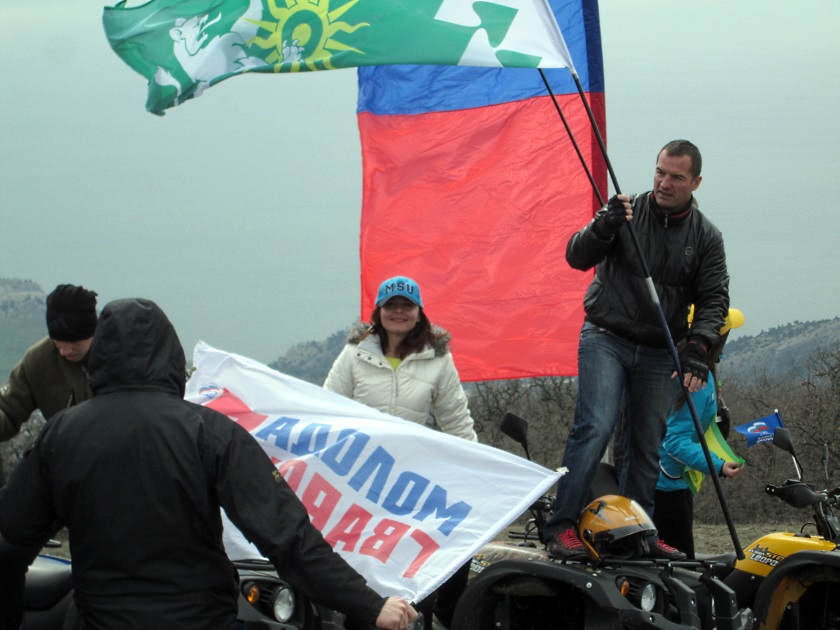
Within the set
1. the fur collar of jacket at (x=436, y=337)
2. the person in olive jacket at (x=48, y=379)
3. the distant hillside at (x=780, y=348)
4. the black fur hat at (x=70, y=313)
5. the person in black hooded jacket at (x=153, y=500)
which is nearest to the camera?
the person in black hooded jacket at (x=153, y=500)

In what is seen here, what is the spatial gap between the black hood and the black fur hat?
2.01 metres

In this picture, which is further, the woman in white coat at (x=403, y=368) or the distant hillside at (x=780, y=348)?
the distant hillside at (x=780, y=348)

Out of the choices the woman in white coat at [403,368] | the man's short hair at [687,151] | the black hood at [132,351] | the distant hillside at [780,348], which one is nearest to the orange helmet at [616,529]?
the woman in white coat at [403,368]

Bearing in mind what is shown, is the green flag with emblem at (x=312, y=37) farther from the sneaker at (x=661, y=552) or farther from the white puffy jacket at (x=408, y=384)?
the sneaker at (x=661, y=552)

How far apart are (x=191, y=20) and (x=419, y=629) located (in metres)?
3.39

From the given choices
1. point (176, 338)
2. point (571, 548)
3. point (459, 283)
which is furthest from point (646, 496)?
point (176, 338)

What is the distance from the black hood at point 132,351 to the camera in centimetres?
365

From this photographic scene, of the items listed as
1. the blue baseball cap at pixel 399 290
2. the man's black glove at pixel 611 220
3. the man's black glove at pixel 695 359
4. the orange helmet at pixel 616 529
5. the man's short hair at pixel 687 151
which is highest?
the man's short hair at pixel 687 151

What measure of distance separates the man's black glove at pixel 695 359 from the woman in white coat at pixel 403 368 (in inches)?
46.5

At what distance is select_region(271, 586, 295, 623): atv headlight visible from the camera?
532cm

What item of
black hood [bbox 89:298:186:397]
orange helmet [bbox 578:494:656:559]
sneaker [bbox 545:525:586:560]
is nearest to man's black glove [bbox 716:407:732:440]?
orange helmet [bbox 578:494:656:559]

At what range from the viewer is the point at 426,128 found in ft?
29.9

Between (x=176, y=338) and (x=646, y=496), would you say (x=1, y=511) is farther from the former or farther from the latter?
(x=646, y=496)

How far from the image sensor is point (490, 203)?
8.98 meters
